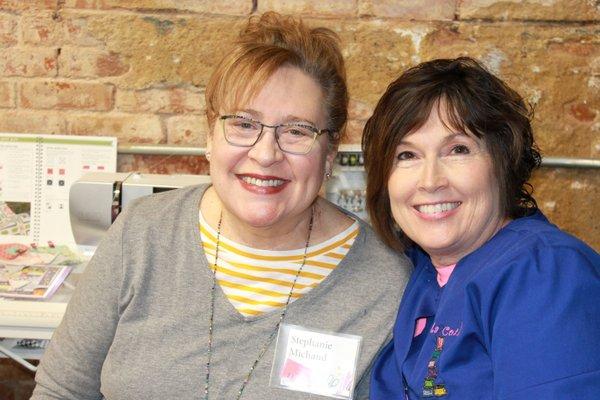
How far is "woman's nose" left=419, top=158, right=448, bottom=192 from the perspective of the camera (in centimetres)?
147

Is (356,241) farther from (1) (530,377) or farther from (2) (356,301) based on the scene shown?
(1) (530,377)

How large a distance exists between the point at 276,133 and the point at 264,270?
33 cm

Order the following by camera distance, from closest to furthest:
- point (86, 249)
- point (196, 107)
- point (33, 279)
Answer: point (33, 279) → point (86, 249) → point (196, 107)

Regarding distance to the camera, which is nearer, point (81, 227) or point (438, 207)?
point (438, 207)

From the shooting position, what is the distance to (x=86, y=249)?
91.0 inches

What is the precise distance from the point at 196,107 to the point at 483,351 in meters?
1.67

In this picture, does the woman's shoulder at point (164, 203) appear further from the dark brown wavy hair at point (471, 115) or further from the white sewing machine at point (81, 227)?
the dark brown wavy hair at point (471, 115)

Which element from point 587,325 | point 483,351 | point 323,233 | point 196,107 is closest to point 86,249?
point 196,107

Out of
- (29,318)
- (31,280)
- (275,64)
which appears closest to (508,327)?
(275,64)

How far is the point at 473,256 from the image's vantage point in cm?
147

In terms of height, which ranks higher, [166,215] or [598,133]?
[598,133]

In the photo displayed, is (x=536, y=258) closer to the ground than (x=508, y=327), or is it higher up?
higher up

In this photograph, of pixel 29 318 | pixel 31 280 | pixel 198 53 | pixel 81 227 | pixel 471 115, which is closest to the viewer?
pixel 471 115

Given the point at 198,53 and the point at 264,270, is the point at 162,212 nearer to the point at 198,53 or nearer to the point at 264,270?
the point at 264,270
